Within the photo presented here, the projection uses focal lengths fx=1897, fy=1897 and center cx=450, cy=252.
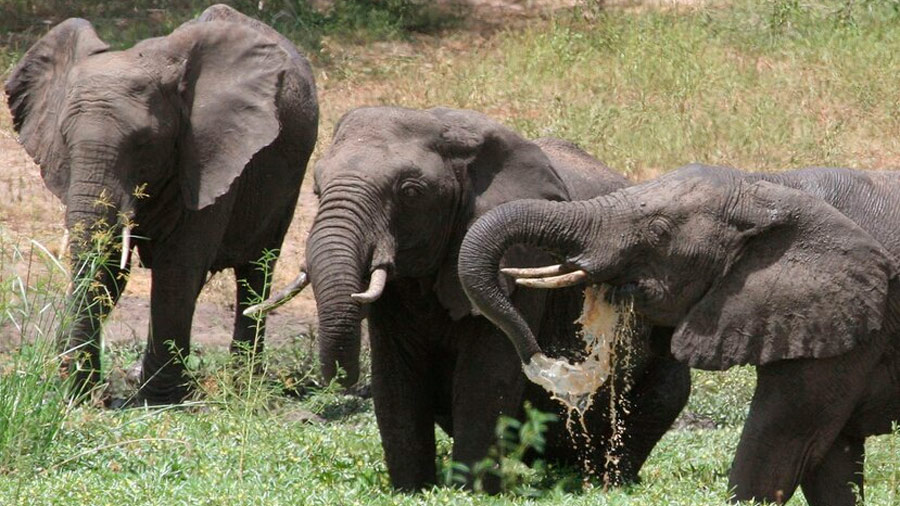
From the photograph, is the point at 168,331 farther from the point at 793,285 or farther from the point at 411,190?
the point at 793,285

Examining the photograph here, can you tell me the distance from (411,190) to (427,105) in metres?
10.3

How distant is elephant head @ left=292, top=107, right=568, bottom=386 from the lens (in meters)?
7.50

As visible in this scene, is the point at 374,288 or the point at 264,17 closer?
the point at 374,288

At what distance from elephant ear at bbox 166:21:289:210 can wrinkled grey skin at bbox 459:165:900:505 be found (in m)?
3.73

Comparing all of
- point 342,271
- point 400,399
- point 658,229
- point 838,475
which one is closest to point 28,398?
point 342,271

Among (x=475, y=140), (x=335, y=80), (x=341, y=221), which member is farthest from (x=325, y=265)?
(x=335, y=80)

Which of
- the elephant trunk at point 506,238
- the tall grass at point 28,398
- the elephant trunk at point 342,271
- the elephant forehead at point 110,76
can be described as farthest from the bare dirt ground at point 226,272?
the elephant trunk at point 506,238

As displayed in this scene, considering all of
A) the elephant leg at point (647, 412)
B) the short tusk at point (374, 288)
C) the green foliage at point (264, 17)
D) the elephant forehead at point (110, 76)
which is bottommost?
the green foliage at point (264, 17)

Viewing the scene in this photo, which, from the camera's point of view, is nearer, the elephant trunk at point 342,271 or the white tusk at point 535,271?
the white tusk at point 535,271

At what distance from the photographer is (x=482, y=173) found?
8.21m

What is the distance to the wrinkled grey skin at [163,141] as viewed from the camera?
9.89 m

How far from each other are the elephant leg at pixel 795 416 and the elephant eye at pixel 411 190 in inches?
63.3

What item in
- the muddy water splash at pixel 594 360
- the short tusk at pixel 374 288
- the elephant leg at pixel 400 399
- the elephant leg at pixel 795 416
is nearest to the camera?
the elephant leg at pixel 795 416

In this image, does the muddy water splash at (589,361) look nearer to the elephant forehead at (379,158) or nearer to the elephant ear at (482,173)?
the elephant ear at (482,173)
